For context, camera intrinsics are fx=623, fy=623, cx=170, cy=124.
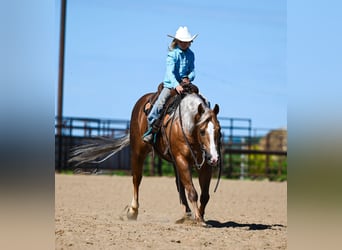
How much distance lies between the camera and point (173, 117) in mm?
7141

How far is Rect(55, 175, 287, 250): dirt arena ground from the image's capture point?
5477 millimetres

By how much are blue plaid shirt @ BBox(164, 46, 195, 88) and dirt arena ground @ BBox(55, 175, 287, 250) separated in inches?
65.3

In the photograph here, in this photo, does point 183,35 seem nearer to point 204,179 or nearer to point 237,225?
point 204,179

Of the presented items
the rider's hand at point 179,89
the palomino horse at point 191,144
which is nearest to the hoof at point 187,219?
the palomino horse at point 191,144

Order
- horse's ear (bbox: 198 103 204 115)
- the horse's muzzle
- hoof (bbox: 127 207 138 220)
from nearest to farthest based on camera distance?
the horse's muzzle
horse's ear (bbox: 198 103 204 115)
hoof (bbox: 127 207 138 220)

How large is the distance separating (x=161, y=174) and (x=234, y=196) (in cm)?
678

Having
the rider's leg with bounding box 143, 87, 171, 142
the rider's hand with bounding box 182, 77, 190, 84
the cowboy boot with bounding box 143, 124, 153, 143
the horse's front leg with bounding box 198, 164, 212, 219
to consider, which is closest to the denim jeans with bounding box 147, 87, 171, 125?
the rider's leg with bounding box 143, 87, 171, 142

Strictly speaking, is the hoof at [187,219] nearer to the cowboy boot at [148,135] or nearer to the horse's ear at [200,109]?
the cowboy boot at [148,135]

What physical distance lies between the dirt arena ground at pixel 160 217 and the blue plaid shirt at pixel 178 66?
65.3 inches

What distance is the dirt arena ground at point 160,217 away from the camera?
5.48 meters

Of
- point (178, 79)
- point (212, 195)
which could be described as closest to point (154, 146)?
point (178, 79)

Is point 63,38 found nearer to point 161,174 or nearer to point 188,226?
point 161,174

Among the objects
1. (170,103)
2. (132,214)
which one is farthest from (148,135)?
(132,214)

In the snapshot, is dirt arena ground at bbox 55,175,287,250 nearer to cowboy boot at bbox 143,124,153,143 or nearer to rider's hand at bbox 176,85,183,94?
cowboy boot at bbox 143,124,153,143
